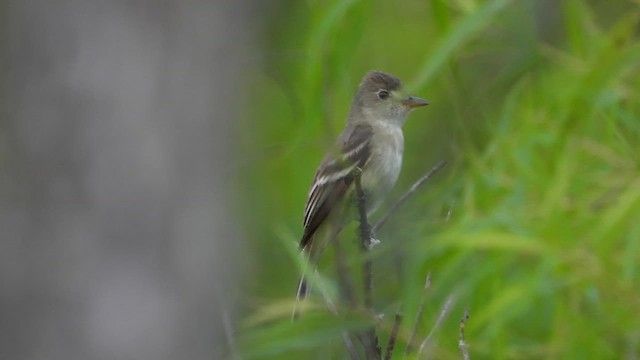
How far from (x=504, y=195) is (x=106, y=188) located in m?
1.05

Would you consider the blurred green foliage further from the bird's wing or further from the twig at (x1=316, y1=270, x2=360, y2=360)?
the bird's wing

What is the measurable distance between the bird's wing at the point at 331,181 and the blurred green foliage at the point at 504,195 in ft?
0.87

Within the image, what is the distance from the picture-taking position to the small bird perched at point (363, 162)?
4512mm

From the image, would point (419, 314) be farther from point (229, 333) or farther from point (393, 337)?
point (229, 333)

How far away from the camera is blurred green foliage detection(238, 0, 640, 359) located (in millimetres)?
3283

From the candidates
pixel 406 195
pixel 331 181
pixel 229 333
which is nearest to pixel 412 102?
pixel 331 181

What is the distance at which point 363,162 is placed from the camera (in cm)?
496

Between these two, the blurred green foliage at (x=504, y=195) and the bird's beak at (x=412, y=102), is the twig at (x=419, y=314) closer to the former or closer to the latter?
the blurred green foliage at (x=504, y=195)

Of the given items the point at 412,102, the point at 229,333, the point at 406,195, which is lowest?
the point at 412,102

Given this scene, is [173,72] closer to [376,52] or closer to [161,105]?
[161,105]

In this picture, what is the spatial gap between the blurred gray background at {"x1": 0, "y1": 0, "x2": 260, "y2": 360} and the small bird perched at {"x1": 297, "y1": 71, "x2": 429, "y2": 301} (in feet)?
2.05

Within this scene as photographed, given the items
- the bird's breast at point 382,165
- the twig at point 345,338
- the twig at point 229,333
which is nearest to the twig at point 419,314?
the twig at point 345,338

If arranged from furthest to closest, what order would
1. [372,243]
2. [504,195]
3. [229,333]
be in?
[504,195], [372,243], [229,333]

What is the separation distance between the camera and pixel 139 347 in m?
3.30
